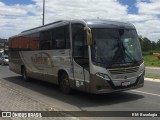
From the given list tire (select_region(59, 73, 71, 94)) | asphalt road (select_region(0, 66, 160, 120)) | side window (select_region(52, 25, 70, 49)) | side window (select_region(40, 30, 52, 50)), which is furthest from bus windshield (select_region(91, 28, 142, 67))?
side window (select_region(40, 30, 52, 50))

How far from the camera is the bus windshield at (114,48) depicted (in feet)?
38.5

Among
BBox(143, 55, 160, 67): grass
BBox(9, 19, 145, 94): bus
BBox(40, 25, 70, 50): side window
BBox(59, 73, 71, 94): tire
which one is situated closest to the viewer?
BBox(9, 19, 145, 94): bus

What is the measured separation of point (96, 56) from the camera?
11.7m

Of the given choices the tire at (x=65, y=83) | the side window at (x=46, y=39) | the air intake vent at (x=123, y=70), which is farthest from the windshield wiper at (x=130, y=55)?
the side window at (x=46, y=39)

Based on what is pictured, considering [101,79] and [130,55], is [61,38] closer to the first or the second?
[130,55]

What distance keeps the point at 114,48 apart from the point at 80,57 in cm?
128

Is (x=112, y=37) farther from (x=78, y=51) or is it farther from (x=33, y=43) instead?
(x=33, y=43)

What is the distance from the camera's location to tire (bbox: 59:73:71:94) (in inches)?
547

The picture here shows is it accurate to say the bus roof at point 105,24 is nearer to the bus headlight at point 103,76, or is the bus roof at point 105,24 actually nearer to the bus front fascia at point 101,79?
the bus front fascia at point 101,79

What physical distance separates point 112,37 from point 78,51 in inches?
53.1

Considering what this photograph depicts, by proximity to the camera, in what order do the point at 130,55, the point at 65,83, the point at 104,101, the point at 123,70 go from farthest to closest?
the point at 65,83 → the point at 130,55 → the point at 104,101 → the point at 123,70

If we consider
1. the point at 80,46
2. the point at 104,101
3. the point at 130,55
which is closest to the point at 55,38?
the point at 80,46

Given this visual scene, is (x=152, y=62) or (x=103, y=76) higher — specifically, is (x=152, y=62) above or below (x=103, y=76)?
below

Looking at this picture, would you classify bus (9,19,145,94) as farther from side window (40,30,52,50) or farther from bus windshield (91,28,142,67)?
side window (40,30,52,50)
